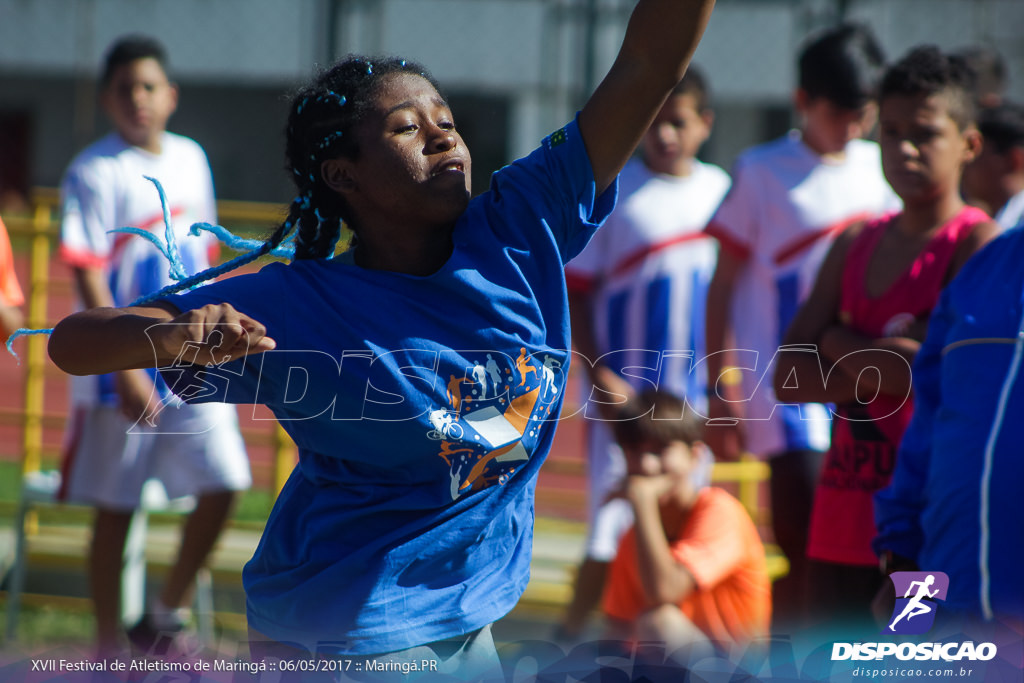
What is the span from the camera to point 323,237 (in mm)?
1975

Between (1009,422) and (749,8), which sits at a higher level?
(749,8)

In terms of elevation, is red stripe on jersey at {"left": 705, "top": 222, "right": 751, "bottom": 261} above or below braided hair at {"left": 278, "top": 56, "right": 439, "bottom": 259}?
below

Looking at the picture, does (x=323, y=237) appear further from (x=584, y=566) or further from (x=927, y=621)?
(x=584, y=566)

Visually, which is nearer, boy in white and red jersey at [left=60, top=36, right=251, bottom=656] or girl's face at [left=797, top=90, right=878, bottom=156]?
girl's face at [left=797, top=90, right=878, bottom=156]

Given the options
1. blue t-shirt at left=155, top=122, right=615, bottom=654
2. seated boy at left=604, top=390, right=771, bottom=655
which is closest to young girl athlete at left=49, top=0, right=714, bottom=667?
blue t-shirt at left=155, top=122, right=615, bottom=654

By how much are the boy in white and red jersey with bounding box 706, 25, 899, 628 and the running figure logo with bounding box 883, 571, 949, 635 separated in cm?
126

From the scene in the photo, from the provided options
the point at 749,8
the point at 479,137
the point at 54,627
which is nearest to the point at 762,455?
the point at 54,627

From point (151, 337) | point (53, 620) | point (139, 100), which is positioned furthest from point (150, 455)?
point (151, 337)

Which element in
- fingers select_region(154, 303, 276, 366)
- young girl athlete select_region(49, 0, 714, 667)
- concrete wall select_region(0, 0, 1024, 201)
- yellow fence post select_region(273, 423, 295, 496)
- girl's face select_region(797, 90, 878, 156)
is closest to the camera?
fingers select_region(154, 303, 276, 366)

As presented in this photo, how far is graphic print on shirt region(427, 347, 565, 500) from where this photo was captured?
1.73 m

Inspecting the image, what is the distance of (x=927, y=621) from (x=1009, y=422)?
42 cm

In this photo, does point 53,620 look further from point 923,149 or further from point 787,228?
point 923,149

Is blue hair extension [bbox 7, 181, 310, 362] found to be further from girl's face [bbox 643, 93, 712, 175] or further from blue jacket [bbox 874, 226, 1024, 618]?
girl's face [bbox 643, 93, 712, 175]

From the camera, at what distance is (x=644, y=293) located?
396 cm
